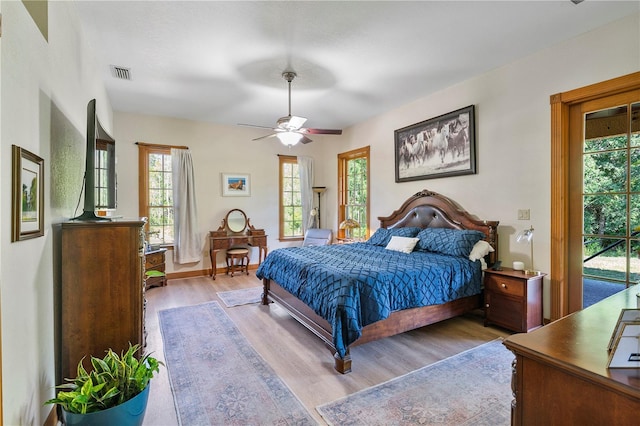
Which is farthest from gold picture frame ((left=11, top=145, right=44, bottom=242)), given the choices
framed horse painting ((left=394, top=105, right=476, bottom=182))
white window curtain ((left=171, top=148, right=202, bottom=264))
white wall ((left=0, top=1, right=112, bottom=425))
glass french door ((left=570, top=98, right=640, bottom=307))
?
glass french door ((left=570, top=98, right=640, bottom=307))

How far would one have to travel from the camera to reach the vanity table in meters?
5.45

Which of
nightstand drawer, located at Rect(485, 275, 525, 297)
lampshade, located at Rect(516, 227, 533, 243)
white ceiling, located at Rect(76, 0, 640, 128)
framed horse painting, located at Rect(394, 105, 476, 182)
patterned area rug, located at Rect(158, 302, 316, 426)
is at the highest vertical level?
white ceiling, located at Rect(76, 0, 640, 128)

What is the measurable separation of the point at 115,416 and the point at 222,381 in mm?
864

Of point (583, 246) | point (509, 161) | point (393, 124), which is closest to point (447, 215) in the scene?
point (509, 161)

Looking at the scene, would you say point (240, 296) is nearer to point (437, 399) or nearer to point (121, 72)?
point (437, 399)

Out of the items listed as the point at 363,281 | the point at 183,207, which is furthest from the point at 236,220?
the point at 363,281

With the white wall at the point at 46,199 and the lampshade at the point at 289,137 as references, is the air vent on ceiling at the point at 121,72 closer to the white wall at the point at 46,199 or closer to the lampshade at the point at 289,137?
the white wall at the point at 46,199

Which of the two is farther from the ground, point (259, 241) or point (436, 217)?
point (436, 217)

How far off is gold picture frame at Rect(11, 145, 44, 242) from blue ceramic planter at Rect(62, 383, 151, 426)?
87 cm

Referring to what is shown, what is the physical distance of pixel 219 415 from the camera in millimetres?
1898

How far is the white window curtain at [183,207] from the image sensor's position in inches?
209

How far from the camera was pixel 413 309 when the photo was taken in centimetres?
281

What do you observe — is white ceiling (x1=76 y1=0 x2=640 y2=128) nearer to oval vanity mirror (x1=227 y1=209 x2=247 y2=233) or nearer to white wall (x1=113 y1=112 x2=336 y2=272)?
white wall (x1=113 y1=112 x2=336 y2=272)

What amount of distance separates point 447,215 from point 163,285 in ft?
14.5
